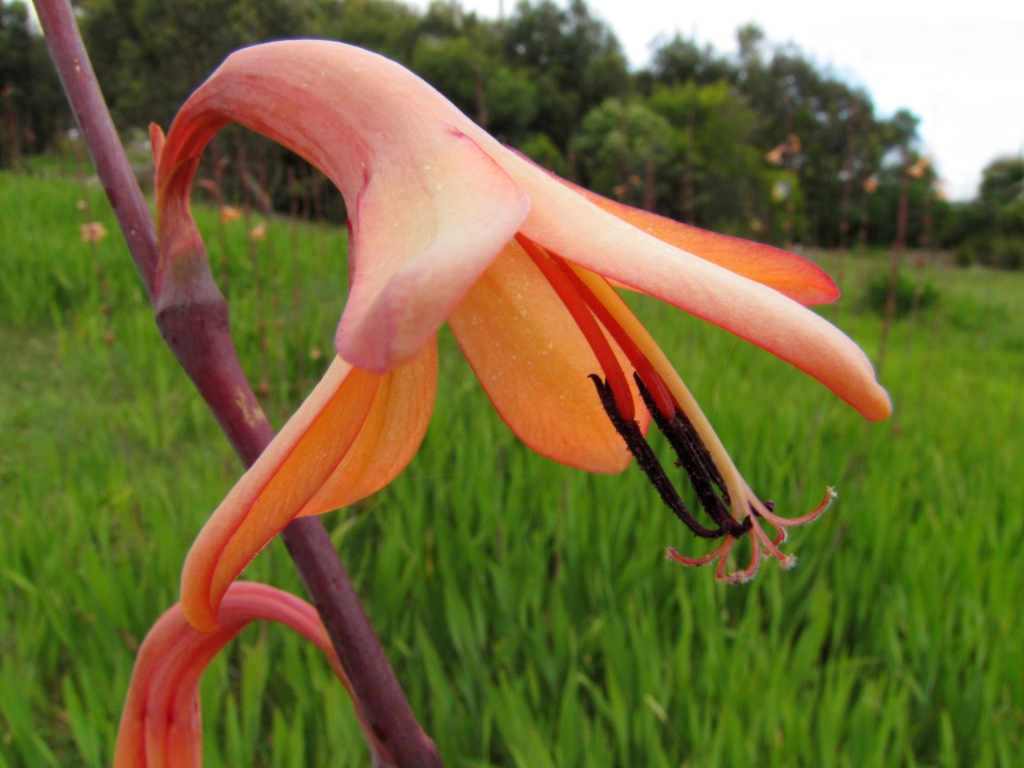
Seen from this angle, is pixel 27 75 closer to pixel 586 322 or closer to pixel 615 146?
pixel 615 146

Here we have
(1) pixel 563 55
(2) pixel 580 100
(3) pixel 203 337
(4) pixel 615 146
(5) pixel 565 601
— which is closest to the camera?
(3) pixel 203 337

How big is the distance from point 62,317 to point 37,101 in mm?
7000

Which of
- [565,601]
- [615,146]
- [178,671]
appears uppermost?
[615,146]

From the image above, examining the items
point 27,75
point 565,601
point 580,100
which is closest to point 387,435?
point 565,601

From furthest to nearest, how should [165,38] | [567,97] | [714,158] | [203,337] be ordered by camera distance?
[567,97]
[714,158]
[165,38]
[203,337]

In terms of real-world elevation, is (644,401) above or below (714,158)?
below

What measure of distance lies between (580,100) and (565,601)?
12.3 m

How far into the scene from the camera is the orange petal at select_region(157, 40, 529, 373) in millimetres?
141

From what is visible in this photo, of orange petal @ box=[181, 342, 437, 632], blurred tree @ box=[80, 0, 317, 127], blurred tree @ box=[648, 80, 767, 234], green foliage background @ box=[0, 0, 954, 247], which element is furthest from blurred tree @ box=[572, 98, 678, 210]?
orange petal @ box=[181, 342, 437, 632]

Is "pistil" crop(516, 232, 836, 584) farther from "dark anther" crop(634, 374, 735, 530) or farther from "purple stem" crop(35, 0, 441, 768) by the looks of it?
"purple stem" crop(35, 0, 441, 768)

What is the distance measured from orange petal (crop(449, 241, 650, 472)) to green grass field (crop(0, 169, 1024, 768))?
31cm

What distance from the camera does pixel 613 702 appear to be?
0.85 metres

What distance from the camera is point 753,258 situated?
0.84ft

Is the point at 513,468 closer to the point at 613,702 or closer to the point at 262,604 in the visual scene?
the point at 613,702
